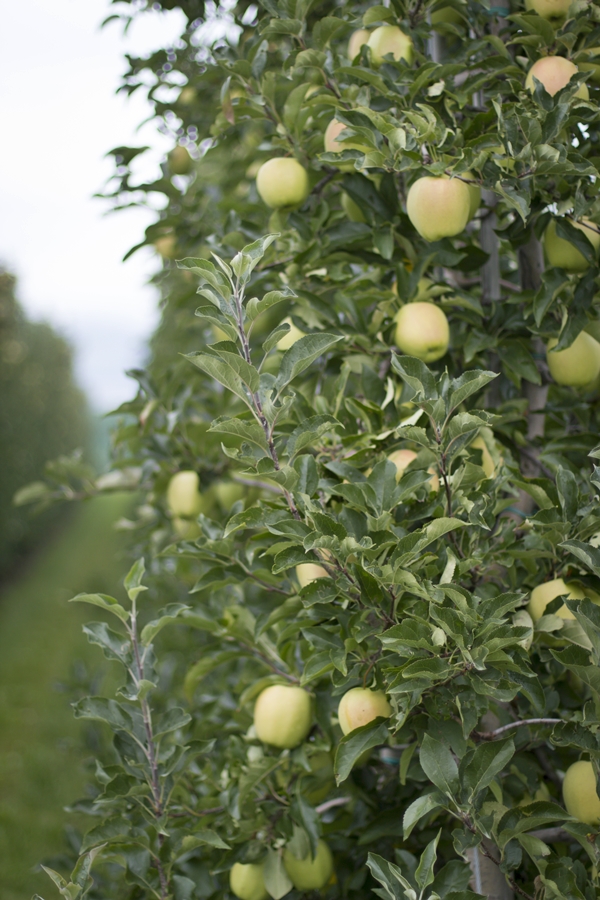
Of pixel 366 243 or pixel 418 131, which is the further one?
pixel 366 243

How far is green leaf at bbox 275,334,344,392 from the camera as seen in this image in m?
0.76

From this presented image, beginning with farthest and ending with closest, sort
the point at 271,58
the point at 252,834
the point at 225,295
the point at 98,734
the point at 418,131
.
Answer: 1. the point at 271,58
2. the point at 98,734
3. the point at 252,834
4. the point at 418,131
5. the point at 225,295

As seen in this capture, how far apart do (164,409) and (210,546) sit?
61cm

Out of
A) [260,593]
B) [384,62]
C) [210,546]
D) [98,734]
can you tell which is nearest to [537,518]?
[210,546]

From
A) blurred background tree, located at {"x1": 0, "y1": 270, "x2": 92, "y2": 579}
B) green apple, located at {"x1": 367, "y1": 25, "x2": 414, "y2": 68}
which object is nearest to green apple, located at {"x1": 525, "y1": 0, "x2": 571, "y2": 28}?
green apple, located at {"x1": 367, "y1": 25, "x2": 414, "y2": 68}

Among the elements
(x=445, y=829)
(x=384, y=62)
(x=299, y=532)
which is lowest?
(x=445, y=829)

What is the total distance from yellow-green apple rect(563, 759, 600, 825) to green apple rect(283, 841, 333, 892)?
15.1 inches

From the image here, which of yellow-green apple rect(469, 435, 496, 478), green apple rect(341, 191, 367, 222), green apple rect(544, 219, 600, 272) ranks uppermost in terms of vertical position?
green apple rect(341, 191, 367, 222)

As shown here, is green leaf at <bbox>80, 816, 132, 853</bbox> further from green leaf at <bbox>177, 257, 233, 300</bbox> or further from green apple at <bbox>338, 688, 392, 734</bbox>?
green leaf at <bbox>177, 257, 233, 300</bbox>

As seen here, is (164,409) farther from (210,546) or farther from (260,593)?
(210,546)

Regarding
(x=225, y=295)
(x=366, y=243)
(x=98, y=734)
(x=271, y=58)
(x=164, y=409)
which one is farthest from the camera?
(x=271, y=58)

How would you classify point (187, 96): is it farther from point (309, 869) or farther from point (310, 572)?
point (309, 869)

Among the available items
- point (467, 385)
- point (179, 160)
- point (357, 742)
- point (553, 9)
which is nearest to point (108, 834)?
point (357, 742)

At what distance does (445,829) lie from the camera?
44.1 inches
